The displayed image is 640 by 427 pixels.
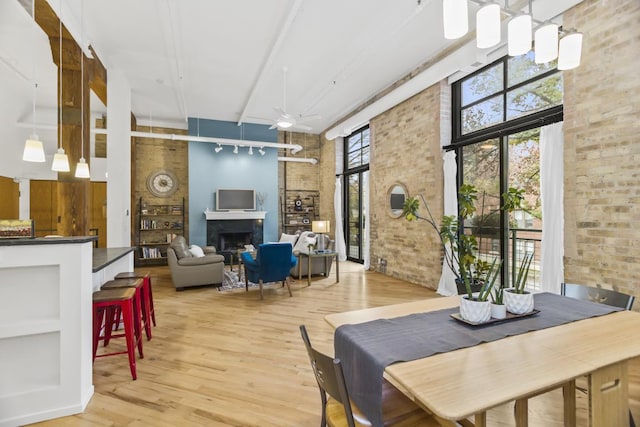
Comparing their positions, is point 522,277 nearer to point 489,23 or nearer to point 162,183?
point 489,23

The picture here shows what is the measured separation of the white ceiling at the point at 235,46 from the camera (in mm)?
3467

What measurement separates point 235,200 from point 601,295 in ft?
23.4

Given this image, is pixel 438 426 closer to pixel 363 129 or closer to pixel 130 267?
pixel 130 267

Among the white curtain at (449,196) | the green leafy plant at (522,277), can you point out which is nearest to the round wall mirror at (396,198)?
the white curtain at (449,196)

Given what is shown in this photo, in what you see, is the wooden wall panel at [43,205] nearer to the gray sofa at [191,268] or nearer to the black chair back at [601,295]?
the gray sofa at [191,268]

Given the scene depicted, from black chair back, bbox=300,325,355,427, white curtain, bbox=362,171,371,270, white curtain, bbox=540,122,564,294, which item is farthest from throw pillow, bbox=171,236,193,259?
white curtain, bbox=540,122,564,294

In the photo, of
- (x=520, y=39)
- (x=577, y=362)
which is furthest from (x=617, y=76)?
(x=577, y=362)

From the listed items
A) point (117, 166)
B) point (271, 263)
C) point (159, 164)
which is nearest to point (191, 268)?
point (271, 263)

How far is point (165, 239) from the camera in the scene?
7.64 metres

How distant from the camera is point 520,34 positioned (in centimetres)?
145

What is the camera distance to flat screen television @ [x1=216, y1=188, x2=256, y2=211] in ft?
25.1

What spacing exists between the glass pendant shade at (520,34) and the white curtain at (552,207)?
2.20 meters

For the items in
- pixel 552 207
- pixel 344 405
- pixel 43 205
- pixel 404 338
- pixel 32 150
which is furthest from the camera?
pixel 43 205

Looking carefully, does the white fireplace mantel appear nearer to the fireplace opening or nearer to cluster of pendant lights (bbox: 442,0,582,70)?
the fireplace opening
